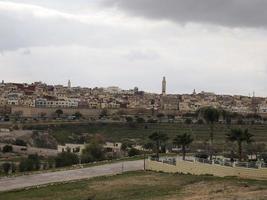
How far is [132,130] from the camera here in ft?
353

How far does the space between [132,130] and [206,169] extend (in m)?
70.8

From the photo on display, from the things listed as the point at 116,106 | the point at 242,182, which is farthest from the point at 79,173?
the point at 116,106

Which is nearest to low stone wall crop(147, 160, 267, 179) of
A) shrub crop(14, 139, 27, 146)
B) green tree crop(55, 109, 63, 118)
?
shrub crop(14, 139, 27, 146)

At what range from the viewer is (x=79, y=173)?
41719mm

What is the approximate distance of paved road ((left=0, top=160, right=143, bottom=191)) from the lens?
37.0 m

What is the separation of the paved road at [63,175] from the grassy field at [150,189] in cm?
210

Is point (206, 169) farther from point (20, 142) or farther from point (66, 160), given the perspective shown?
point (20, 142)

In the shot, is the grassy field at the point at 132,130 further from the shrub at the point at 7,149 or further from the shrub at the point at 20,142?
the shrub at the point at 7,149

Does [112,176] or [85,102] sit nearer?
[112,176]

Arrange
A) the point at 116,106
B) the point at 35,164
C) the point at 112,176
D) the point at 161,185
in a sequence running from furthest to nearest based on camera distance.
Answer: the point at 116,106 → the point at 35,164 → the point at 112,176 → the point at 161,185

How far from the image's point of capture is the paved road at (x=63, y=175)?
121ft

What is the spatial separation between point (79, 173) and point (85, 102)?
13289 centimetres

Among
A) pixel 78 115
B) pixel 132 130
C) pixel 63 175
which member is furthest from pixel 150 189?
pixel 78 115

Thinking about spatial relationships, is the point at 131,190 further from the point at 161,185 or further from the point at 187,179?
the point at 187,179
